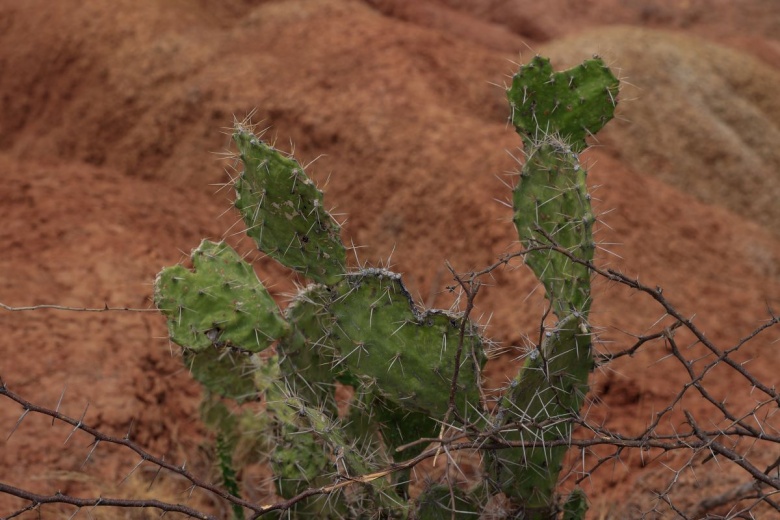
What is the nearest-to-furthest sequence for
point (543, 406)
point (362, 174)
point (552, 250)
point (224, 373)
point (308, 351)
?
point (543, 406)
point (552, 250)
point (308, 351)
point (224, 373)
point (362, 174)

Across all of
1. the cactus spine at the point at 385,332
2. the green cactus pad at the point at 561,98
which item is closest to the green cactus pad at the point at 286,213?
the cactus spine at the point at 385,332

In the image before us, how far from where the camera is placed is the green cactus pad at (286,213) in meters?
2.25

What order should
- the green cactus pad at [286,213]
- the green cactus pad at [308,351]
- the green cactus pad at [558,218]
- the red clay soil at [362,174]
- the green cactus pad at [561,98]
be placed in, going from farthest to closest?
the red clay soil at [362,174], the green cactus pad at [561,98], the green cactus pad at [308,351], the green cactus pad at [558,218], the green cactus pad at [286,213]

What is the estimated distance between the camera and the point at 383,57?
5758mm

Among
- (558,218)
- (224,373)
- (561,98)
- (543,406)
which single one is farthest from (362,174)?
(543,406)

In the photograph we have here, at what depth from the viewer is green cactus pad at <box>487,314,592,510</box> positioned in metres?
2.29

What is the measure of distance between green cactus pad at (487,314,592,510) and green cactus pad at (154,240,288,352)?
2.09 ft

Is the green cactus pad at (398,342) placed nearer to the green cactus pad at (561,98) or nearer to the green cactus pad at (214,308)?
the green cactus pad at (214,308)

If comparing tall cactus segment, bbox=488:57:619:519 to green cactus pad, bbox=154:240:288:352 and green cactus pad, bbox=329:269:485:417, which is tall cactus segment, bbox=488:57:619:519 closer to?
green cactus pad, bbox=329:269:485:417

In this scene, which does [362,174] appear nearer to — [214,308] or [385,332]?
[214,308]

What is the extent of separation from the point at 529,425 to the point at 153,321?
→ 6.67ft

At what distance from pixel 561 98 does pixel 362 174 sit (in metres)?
2.55

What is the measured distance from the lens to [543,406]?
2.31 meters

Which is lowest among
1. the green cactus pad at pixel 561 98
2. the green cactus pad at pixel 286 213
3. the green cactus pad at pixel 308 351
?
the green cactus pad at pixel 308 351
